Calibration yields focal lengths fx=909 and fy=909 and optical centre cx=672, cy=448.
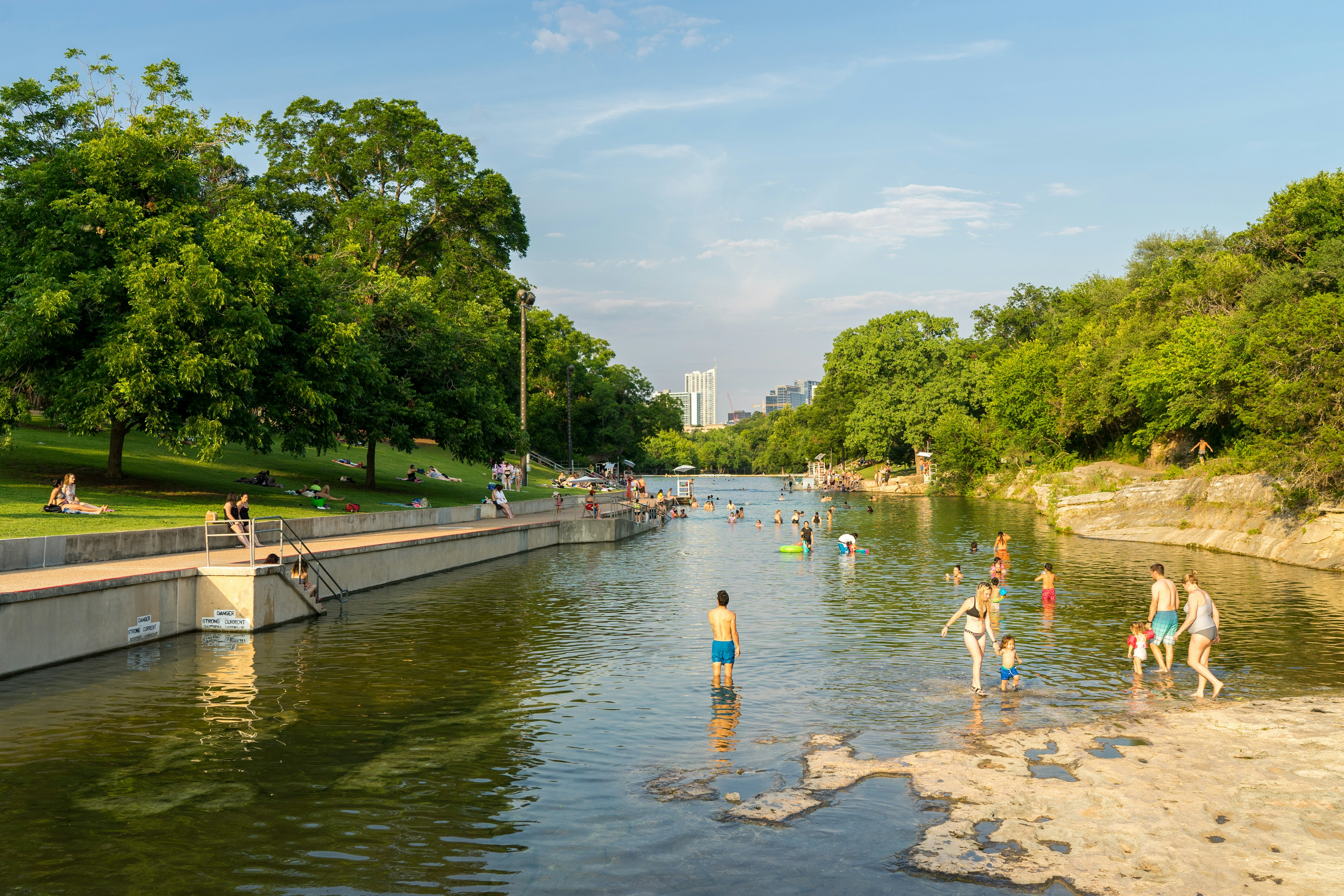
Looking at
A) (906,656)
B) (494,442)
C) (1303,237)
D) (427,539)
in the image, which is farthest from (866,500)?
(906,656)

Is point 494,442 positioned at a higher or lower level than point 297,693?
higher

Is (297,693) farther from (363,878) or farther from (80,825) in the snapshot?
(363,878)

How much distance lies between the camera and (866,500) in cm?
9519

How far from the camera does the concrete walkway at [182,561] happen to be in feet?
61.0

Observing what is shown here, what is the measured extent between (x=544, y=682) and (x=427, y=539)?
652 inches

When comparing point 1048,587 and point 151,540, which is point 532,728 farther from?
point 1048,587

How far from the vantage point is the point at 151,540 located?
952 inches

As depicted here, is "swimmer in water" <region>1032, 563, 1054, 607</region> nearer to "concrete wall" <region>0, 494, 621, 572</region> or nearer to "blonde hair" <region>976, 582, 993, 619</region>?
"blonde hair" <region>976, 582, 993, 619</region>

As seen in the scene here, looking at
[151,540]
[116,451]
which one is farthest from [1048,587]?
[116,451]

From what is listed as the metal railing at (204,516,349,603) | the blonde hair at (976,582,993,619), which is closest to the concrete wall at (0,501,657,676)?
the metal railing at (204,516,349,603)

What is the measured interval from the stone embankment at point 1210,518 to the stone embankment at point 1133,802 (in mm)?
26301

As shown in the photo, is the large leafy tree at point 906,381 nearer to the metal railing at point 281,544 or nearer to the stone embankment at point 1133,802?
the metal railing at point 281,544

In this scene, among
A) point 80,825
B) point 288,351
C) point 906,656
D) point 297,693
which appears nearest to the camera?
point 80,825

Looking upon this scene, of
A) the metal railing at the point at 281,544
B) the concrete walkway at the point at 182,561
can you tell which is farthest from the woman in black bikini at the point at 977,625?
the concrete walkway at the point at 182,561
